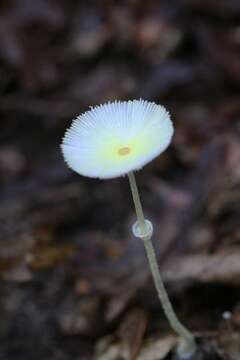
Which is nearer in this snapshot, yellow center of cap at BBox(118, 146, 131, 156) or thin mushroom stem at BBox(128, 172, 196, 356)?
yellow center of cap at BBox(118, 146, 131, 156)

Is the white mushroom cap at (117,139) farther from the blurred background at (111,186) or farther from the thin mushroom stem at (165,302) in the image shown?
the blurred background at (111,186)

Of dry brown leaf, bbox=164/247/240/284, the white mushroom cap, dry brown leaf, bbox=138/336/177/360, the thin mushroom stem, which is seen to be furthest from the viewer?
dry brown leaf, bbox=164/247/240/284

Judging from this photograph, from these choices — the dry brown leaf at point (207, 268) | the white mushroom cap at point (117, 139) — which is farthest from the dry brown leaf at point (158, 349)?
the white mushroom cap at point (117, 139)

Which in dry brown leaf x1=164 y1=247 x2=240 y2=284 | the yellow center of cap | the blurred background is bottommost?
the yellow center of cap

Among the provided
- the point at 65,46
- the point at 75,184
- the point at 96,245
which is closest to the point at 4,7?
the point at 65,46

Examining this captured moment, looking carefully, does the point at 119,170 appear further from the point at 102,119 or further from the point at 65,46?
the point at 65,46

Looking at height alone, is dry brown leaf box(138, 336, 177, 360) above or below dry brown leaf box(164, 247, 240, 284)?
below

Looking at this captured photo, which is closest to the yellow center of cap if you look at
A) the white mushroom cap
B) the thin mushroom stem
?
the white mushroom cap

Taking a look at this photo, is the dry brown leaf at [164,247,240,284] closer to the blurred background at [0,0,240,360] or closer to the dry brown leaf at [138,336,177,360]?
the blurred background at [0,0,240,360]
